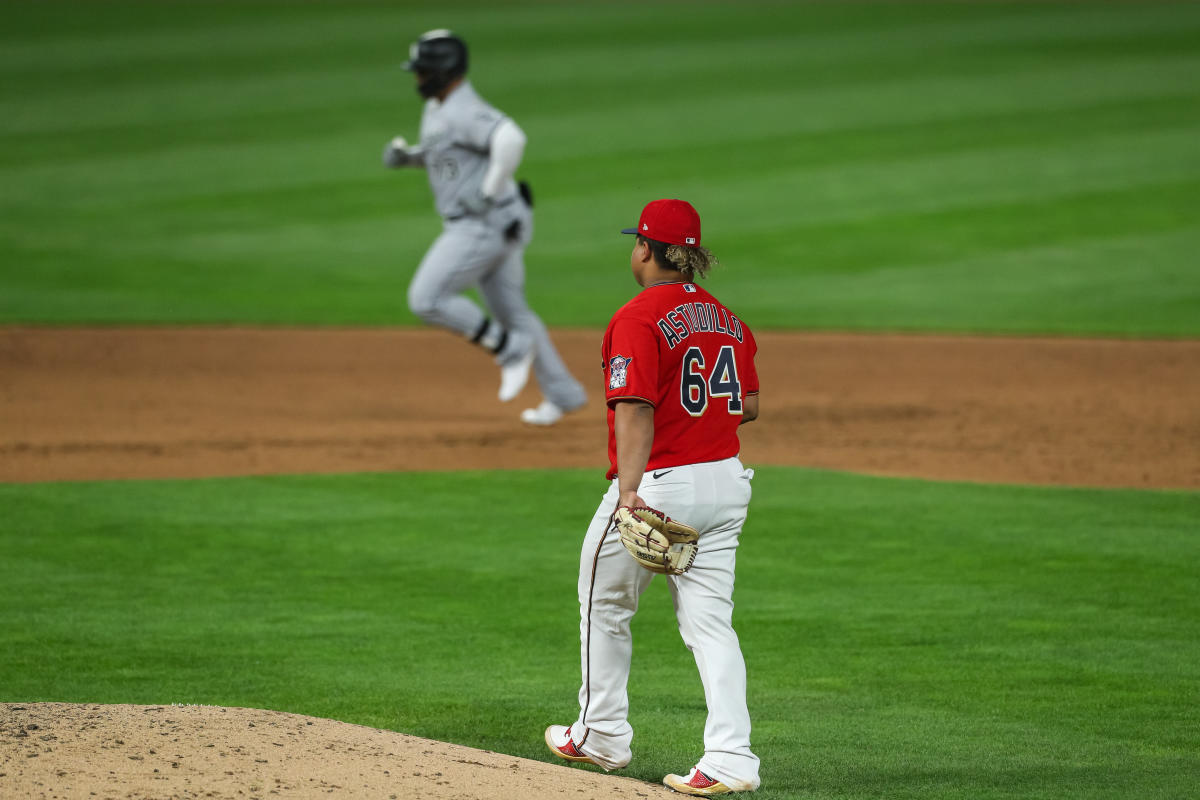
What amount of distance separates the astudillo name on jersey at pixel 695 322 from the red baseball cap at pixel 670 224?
21 centimetres

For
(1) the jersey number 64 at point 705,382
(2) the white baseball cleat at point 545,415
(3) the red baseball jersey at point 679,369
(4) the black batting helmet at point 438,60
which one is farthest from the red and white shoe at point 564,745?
(4) the black batting helmet at point 438,60

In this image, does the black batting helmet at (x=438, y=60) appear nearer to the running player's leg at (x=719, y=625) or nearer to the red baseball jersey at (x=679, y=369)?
the red baseball jersey at (x=679, y=369)

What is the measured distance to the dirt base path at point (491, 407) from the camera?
400 inches

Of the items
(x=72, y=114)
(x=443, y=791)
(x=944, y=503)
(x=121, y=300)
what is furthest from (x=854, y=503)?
(x=72, y=114)

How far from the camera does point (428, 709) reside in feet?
19.4

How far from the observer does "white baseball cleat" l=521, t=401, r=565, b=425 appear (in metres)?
11.4

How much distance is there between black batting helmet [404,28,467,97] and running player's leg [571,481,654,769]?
627cm

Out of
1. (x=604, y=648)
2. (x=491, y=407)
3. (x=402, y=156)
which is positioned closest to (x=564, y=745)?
(x=604, y=648)


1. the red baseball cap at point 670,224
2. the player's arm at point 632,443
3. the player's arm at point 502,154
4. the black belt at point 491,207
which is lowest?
the player's arm at point 632,443

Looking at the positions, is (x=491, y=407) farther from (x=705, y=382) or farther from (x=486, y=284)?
(x=705, y=382)

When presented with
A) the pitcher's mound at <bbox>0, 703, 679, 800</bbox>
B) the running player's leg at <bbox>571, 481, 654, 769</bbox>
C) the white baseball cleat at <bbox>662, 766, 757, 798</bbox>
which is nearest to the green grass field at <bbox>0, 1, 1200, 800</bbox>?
the white baseball cleat at <bbox>662, 766, 757, 798</bbox>

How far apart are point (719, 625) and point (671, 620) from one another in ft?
7.55

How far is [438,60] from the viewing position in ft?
35.5

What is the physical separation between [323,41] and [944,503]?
24014 millimetres
